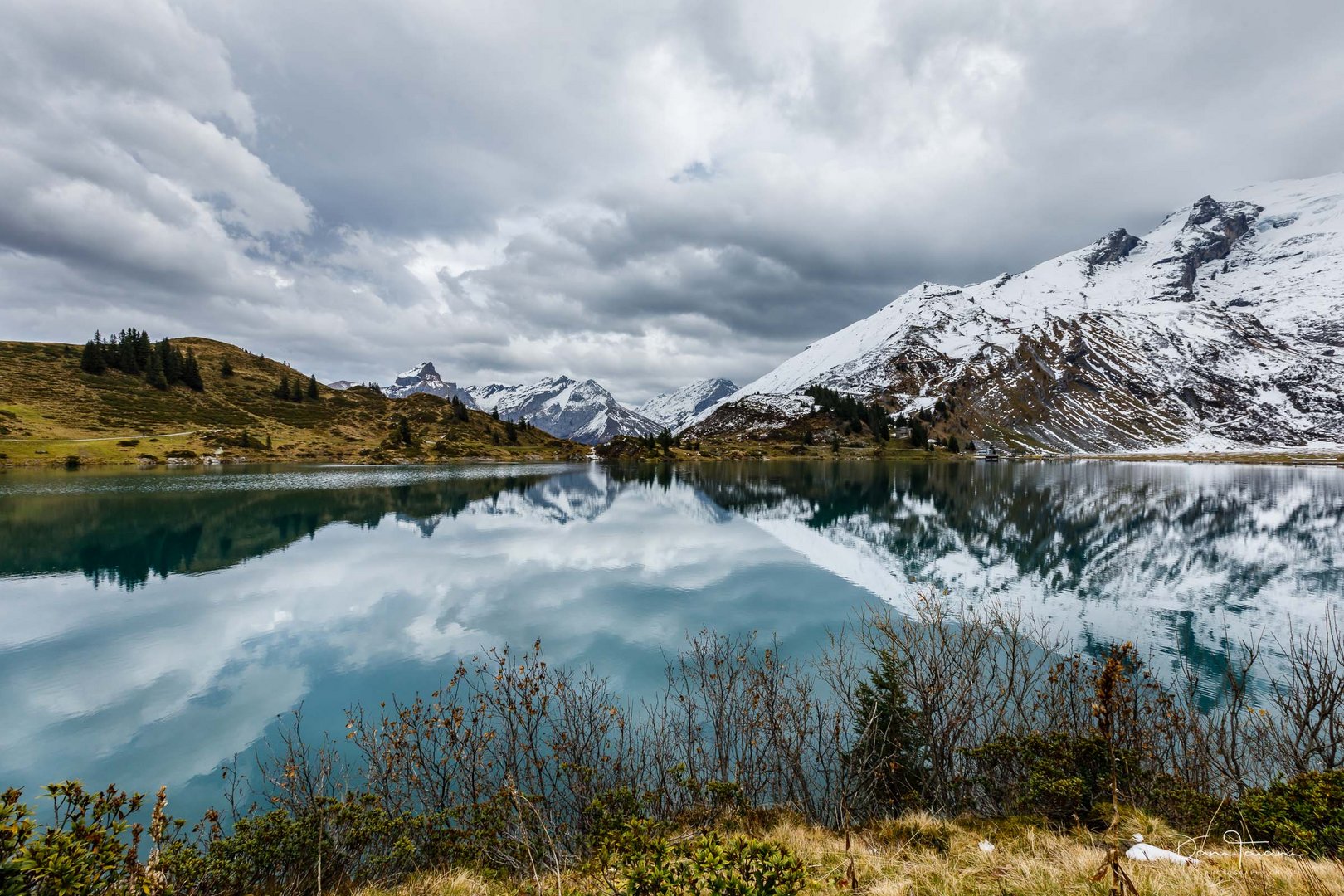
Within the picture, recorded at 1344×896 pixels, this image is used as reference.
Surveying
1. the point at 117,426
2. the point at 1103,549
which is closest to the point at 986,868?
the point at 1103,549

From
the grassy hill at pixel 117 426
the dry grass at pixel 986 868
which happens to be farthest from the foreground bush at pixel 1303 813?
the grassy hill at pixel 117 426

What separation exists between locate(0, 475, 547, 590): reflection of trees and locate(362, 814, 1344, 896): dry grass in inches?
2050

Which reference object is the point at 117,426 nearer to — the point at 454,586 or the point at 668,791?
the point at 454,586

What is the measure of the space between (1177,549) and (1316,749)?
59.6 metres

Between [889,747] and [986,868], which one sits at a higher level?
[986,868]

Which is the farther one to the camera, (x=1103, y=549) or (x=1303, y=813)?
(x=1103, y=549)

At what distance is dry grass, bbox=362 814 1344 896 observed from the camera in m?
9.06

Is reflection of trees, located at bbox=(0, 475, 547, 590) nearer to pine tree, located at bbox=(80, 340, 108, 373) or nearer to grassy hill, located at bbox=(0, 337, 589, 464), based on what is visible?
grassy hill, located at bbox=(0, 337, 589, 464)

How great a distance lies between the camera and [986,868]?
11.0 metres

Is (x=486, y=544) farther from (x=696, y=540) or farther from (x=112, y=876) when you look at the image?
(x=112, y=876)

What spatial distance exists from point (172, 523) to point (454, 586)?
47233mm

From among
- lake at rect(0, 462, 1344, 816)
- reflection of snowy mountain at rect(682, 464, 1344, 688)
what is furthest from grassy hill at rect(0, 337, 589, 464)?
reflection of snowy mountain at rect(682, 464, 1344, 688)

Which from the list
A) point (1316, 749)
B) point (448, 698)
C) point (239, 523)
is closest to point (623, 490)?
point (239, 523)

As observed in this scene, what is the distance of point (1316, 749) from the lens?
15.2 m
